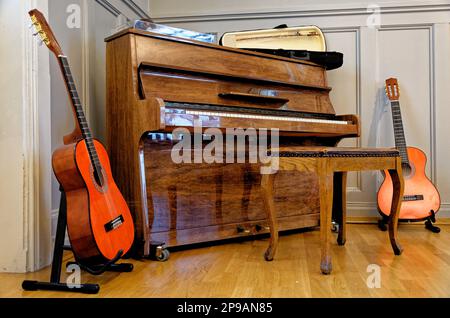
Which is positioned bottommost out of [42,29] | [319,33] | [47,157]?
[47,157]

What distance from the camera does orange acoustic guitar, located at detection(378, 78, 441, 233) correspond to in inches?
106

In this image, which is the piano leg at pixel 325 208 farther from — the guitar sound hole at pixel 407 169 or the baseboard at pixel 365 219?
the baseboard at pixel 365 219

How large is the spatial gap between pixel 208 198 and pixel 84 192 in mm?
845

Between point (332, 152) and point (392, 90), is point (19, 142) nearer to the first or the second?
point (332, 152)

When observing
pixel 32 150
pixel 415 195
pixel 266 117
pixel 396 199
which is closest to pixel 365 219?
pixel 415 195

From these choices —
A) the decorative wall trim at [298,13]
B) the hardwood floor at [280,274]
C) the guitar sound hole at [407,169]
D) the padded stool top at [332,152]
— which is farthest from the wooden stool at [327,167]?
the decorative wall trim at [298,13]

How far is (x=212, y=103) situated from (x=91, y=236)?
3.32ft

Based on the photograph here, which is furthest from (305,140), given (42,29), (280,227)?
(42,29)

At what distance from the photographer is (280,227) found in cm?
254

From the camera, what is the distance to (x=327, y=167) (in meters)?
1.73

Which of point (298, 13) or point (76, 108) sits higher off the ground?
point (298, 13)

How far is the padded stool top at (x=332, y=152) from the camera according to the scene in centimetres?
175

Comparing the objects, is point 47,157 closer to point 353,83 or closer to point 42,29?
point 42,29
